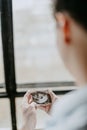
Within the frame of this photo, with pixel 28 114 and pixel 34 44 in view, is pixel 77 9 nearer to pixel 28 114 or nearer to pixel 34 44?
pixel 28 114

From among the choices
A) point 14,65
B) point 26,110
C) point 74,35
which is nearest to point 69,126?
point 74,35

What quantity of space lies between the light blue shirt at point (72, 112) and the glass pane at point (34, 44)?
112cm

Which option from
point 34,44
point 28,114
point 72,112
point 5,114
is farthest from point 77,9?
point 5,114

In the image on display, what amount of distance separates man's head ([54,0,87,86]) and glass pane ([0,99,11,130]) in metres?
1.48

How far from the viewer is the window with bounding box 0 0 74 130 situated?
1.71m

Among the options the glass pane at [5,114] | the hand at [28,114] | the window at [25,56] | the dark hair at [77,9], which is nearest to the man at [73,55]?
the dark hair at [77,9]

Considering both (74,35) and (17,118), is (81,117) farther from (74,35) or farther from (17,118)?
(17,118)

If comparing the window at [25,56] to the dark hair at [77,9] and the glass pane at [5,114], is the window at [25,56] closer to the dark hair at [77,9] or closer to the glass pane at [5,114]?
the glass pane at [5,114]

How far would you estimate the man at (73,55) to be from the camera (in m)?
0.49

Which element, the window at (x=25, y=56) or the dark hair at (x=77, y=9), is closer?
the dark hair at (x=77, y=9)

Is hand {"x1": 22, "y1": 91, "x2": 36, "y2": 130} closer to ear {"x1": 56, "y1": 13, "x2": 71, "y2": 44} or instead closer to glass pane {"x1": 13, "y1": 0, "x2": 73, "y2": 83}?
glass pane {"x1": 13, "y1": 0, "x2": 73, "y2": 83}

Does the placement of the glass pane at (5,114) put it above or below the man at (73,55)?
below

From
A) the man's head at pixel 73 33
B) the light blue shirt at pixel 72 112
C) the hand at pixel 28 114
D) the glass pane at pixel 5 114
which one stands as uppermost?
the man's head at pixel 73 33

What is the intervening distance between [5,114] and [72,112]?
153cm
